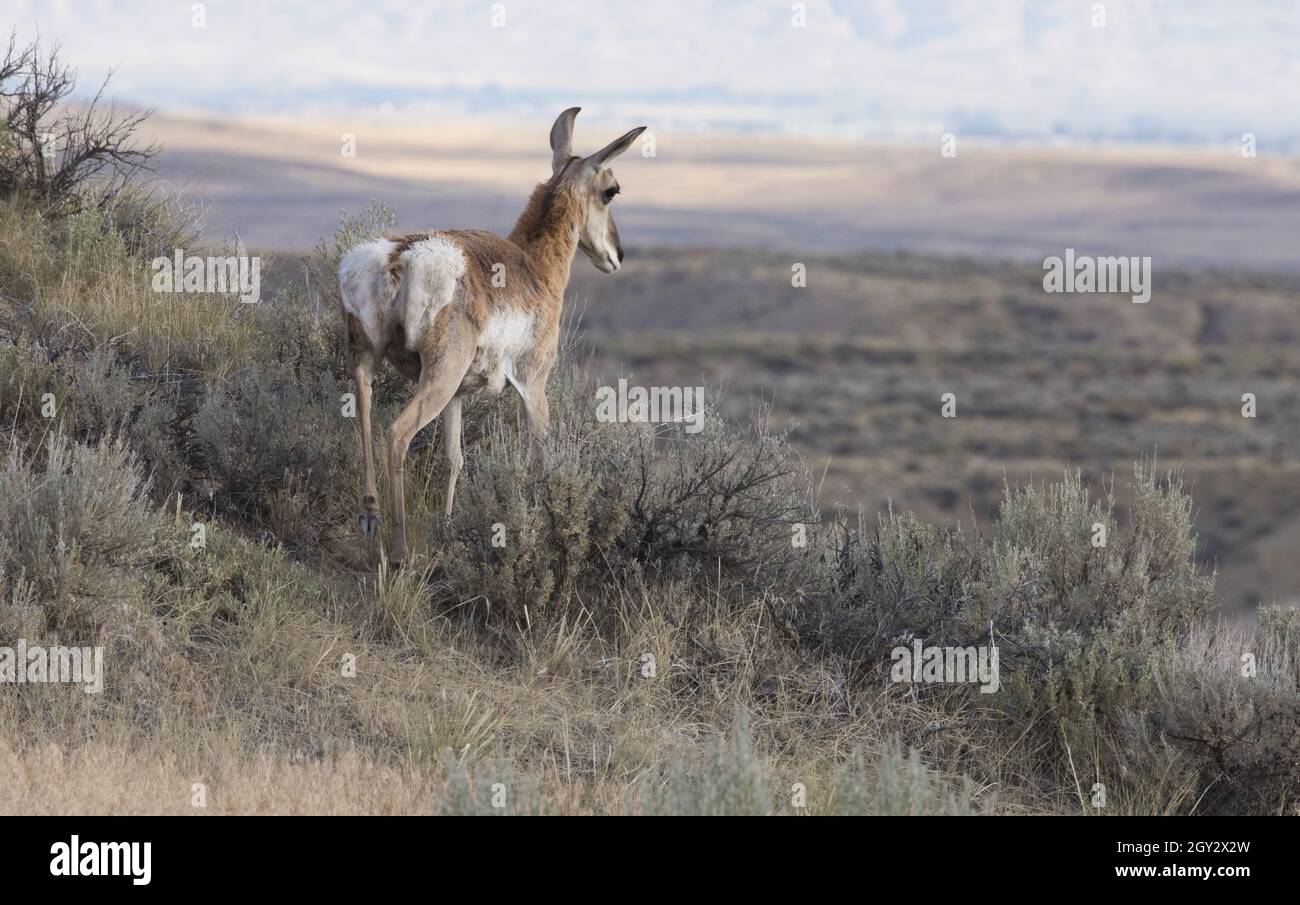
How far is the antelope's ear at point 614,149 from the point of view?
8031mm

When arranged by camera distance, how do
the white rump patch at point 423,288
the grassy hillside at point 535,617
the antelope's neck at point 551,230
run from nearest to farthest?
the grassy hillside at point 535,617 → the white rump patch at point 423,288 → the antelope's neck at point 551,230

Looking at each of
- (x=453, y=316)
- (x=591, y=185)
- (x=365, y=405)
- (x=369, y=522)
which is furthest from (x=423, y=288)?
(x=591, y=185)

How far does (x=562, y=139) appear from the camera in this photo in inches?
340

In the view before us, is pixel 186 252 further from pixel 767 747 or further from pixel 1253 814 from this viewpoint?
pixel 1253 814

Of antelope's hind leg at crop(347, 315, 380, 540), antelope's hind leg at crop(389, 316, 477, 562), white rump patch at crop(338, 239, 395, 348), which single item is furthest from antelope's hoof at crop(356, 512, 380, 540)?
white rump patch at crop(338, 239, 395, 348)

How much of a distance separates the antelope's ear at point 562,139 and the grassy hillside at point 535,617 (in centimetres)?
138

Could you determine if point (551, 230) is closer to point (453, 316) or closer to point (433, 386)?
point (453, 316)

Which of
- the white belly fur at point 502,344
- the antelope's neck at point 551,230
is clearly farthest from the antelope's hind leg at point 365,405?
the antelope's neck at point 551,230

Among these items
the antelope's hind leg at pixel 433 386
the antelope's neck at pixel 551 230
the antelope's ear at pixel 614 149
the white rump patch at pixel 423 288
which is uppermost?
the antelope's ear at pixel 614 149

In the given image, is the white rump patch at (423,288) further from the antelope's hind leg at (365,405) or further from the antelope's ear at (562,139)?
the antelope's ear at (562,139)

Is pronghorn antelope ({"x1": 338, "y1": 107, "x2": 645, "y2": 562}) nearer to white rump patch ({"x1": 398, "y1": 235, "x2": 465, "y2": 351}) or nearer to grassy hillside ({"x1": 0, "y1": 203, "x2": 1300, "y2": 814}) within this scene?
white rump patch ({"x1": 398, "y1": 235, "x2": 465, "y2": 351})

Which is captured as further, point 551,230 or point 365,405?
point 551,230

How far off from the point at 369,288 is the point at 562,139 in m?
1.95

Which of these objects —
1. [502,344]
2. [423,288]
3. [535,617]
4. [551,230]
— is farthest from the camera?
[551,230]
